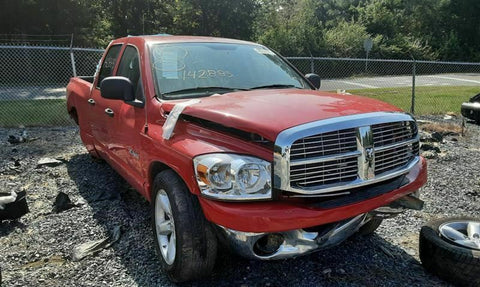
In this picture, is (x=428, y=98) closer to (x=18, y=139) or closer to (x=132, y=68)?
(x=132, y=68)

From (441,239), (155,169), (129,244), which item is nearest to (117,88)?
(155,169)

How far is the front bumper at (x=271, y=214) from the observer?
7.88 feet

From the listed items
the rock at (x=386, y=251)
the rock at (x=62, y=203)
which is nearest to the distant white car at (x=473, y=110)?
the rock at (x=386, y=251)

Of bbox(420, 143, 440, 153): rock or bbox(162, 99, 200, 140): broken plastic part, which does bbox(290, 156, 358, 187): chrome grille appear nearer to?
bbox(162, 99, 200, 140): broken plastic part

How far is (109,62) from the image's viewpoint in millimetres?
4781

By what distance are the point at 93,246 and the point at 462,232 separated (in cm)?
322

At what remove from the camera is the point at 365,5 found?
38.3 metres

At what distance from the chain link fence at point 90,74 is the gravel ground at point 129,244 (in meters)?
5.09

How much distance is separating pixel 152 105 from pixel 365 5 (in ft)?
130

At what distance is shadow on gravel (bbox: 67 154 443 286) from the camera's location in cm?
305

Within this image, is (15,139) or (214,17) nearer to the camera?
(15,139)

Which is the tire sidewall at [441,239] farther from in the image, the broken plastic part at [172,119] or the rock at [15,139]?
A: the rock at [15,139]

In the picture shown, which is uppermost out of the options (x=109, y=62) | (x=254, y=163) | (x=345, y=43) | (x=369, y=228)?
(x=345, y=43)

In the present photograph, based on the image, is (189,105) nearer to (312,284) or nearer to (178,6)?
(312,284)
